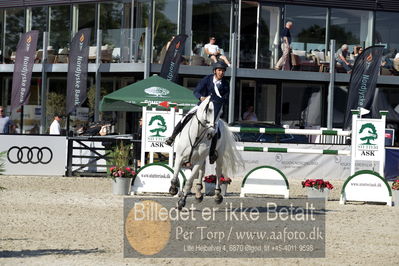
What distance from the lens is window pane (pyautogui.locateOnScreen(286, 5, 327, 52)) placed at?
3731cm

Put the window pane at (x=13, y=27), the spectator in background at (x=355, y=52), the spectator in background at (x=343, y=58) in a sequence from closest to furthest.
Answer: the spectator in background at (x=343, y=58) < the spectator in background at (x=355, y=52) < the window pane at (x=13, y=27)

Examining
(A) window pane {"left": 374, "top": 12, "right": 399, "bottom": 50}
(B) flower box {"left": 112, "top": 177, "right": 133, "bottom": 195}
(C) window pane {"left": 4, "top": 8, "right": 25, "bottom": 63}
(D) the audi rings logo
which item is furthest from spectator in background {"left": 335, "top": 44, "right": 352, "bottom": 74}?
(B) flower box {"left": 112, "top": 177, "right": 133, "bottom": 195}

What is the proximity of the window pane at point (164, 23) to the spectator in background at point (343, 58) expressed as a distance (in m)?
6.82

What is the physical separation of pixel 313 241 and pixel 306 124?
26459 mm

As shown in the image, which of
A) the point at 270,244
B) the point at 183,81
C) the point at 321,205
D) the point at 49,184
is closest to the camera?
the point at 270,244

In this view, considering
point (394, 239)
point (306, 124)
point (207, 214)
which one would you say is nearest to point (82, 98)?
point (306, 124)

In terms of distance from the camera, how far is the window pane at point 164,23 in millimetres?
35784

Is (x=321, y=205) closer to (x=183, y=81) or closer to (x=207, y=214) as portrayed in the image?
(x=207, y=214)

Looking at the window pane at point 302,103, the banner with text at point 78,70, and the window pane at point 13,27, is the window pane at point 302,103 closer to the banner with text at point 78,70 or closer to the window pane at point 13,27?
the banner with text at point 78,70

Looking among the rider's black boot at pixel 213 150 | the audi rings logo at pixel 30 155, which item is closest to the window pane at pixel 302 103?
the audi rings logo at pixel 30 155

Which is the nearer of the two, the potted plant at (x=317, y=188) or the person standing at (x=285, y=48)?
the potted plant at (x=317, y=188)

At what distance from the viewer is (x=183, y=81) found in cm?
3775

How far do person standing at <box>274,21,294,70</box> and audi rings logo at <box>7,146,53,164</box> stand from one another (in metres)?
12.6

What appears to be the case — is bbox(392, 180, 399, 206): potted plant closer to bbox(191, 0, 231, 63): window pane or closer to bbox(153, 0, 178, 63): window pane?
bbox(191, 0, 231, 63): window pane
